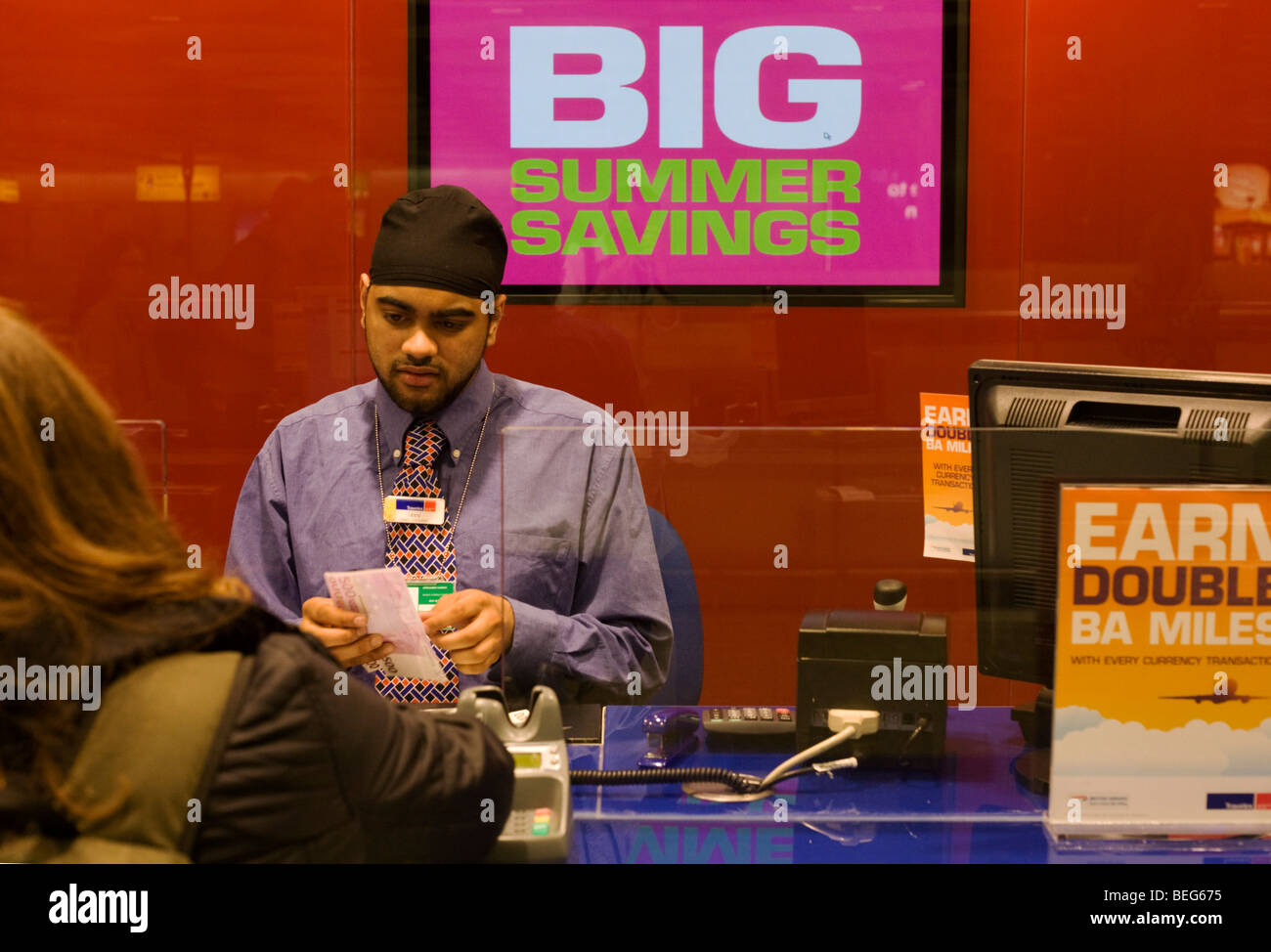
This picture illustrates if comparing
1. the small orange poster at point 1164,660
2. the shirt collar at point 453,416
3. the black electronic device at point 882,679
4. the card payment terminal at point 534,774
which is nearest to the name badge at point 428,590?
the shirt collar at point 453,416

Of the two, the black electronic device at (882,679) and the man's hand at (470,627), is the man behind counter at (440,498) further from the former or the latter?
the black electronic device at (882,679)

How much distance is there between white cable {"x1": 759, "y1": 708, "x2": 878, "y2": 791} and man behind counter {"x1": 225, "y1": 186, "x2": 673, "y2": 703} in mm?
300

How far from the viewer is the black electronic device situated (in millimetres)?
1642

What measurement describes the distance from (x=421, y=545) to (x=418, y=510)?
0.06m

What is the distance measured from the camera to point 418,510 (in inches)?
87.5

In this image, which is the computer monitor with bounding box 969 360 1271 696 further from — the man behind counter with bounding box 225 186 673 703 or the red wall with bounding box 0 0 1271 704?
the red wall with bounding box 0 0 1271 704

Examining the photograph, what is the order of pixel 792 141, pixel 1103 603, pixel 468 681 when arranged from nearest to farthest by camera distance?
pixel 1103 603, pixel 468 681, pixel 792 141

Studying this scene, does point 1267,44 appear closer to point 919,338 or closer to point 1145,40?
point 1145,40

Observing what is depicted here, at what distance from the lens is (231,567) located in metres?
2.29

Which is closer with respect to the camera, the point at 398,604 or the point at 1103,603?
the point at 1103,603

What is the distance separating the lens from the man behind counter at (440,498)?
187 centimetres

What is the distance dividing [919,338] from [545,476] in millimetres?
1966
